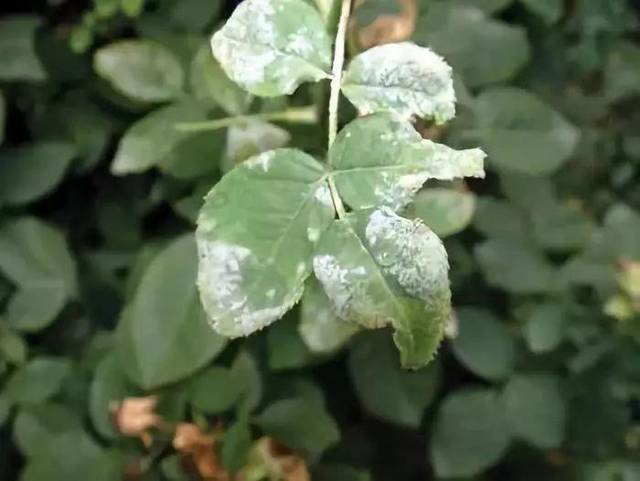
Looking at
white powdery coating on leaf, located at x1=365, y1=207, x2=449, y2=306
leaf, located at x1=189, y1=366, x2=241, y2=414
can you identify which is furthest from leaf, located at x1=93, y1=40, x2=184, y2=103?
white powdery coating on leaf, located at x1=365, y1=207, x2=449, y2=306

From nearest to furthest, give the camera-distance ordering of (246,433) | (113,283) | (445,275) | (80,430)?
(445,275) → (246,433) → (80,430) → (113,283)

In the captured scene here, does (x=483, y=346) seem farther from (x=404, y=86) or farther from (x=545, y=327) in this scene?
(x=404, y=86)

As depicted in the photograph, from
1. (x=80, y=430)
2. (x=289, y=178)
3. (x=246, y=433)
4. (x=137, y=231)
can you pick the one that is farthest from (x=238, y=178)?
(x=137, y=231)

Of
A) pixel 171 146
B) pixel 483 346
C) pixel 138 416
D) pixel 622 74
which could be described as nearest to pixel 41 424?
pixel 138 416

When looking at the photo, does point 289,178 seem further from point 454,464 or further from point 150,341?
point 454,464

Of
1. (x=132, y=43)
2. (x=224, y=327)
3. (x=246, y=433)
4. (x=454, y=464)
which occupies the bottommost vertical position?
(x=454, y=464)

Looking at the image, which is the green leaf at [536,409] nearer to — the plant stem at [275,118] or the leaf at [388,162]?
the plant stem at [275,118]

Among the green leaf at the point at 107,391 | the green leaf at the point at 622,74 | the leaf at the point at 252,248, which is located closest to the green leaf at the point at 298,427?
the green leaf at the point at 107,391

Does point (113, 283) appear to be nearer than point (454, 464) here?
No
